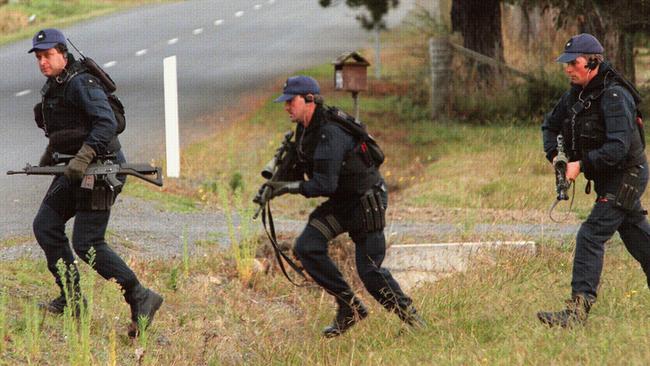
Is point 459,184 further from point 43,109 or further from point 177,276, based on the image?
point 43,109

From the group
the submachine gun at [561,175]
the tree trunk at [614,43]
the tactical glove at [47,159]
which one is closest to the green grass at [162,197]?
the tactical glove at [47,159]

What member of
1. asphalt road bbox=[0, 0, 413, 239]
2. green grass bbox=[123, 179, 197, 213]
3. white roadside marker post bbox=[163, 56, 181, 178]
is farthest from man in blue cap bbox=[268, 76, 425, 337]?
white roadside marker post bbox=[163, 56, 181, 178]

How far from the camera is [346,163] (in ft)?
25.0

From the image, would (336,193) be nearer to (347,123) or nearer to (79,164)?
(347,123)

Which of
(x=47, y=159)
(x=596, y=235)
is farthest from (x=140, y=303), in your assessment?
(x=596, y=235)

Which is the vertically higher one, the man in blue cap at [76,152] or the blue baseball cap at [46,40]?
the blue baseball cap at [46,40]

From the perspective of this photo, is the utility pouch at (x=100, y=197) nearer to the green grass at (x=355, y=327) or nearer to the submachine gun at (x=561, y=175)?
the green grass at (x=355, y=327)

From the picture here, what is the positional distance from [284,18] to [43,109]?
28.5m

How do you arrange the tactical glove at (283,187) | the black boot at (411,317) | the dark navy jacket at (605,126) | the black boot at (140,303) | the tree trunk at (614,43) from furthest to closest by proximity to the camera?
the tree trunk at (614,43) < the black boot at (411,317) < the black boot at (140,303) < the tactical glove at (283,187) < the dark navy jacket at (605,126)

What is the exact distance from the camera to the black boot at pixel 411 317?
792 centimetres

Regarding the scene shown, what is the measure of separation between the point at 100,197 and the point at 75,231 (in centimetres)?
25

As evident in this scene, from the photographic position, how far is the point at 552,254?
10.2 meters

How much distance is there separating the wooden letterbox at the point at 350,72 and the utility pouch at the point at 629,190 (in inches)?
320

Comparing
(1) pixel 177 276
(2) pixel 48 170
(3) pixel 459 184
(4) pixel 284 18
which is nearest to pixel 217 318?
(1) pixel 177 276
